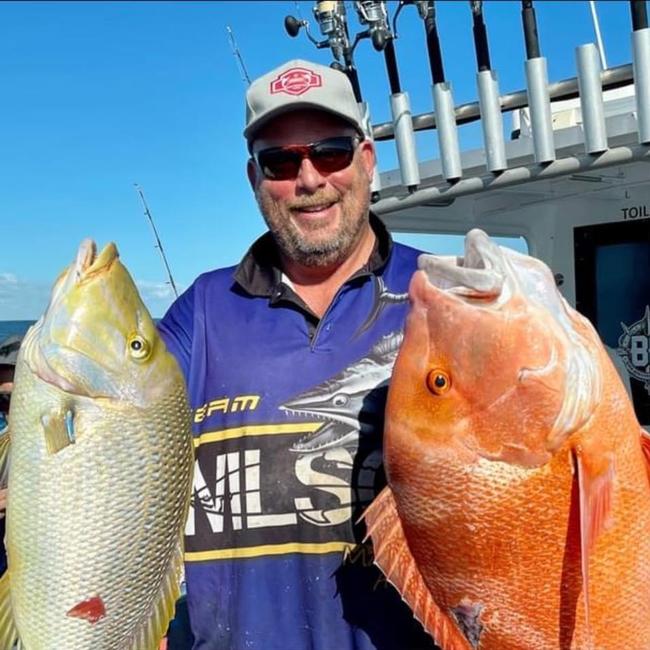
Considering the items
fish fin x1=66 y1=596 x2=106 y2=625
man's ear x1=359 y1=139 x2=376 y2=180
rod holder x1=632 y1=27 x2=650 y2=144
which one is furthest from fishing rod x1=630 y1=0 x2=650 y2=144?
fish fin x1=66 y1=596 x2=106 y2=625

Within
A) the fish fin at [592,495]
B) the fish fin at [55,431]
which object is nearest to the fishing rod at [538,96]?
the fish fin at [592,495]

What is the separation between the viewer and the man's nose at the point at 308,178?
9.00 ft

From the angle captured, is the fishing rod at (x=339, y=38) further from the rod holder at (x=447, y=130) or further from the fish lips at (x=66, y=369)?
the fish lips at (x=66, y=369)

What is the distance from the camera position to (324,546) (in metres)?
2.52

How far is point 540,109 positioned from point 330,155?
6.34ft

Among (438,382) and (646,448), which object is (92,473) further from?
(646,448)

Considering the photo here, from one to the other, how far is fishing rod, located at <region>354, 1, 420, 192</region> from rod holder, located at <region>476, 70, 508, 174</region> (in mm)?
572

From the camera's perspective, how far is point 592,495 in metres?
1.95

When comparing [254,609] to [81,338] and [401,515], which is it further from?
[81,338]

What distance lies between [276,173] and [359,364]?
2.43 feet

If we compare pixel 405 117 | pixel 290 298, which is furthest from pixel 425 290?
pixel 405 117

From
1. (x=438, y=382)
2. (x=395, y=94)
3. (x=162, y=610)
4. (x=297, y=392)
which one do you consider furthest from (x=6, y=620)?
(x=395, y=94)

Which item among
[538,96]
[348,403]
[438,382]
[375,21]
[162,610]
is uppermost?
[375,21]

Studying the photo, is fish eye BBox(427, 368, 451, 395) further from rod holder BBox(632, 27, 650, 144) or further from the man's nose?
rod holder BBox(632, 27, 650, 144)
